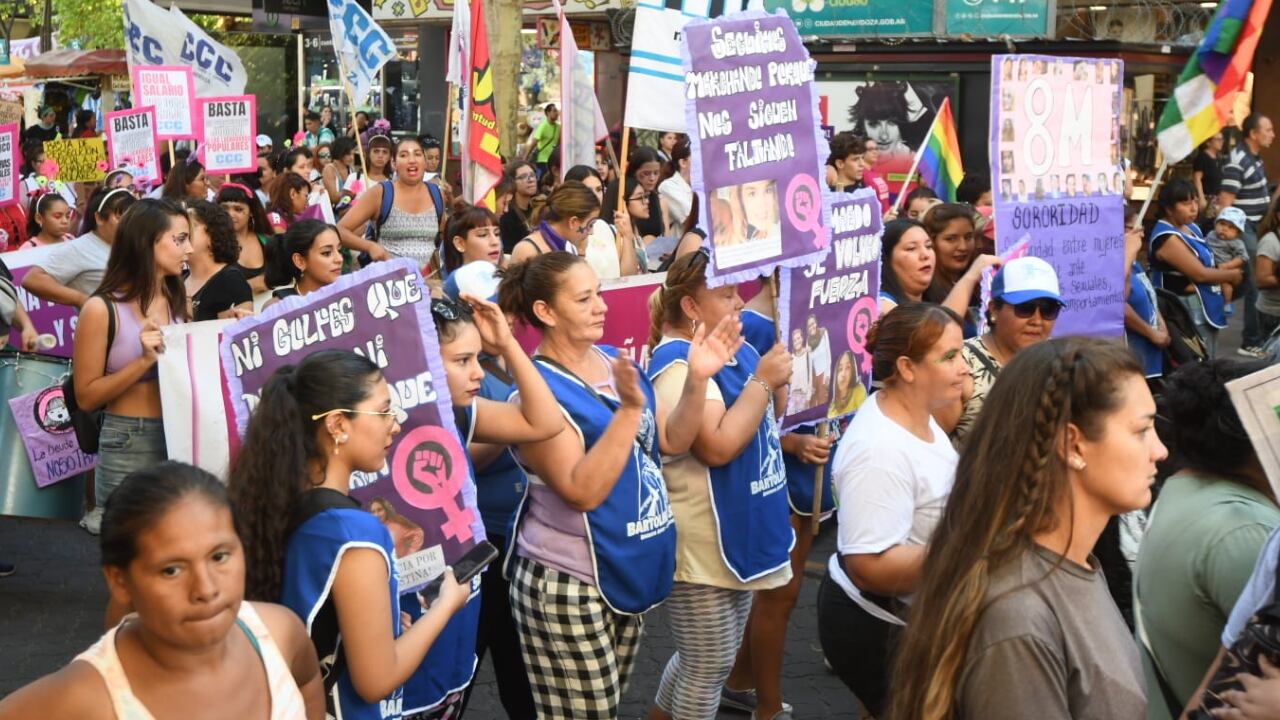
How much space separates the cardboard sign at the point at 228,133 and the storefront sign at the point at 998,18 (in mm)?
10901

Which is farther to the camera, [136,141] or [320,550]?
[136,141]

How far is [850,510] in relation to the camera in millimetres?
4023

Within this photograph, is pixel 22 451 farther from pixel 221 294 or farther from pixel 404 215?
pixel 404 215

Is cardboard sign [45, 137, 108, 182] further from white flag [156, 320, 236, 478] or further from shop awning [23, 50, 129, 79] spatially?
shop awning [23, 50, 129, 79]

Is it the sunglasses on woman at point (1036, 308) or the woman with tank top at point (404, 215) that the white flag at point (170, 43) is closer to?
the woman with tank top at point (404, 215)

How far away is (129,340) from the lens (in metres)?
5.81

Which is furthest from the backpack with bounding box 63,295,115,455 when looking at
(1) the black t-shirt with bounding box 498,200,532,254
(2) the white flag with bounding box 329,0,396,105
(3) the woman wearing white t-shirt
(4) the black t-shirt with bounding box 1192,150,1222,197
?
(4) the black t-shirt with bounding box 1192,150,1222,197

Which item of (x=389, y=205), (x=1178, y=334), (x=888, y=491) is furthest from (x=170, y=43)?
(x=888, y=491)

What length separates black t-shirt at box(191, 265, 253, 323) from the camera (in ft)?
23.3

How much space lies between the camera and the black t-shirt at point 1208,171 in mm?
14773

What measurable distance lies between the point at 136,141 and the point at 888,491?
387 inches

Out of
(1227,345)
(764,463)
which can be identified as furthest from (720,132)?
(1227,345)

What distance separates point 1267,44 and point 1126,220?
16726 mm

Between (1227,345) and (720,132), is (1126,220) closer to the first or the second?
(720,132)
